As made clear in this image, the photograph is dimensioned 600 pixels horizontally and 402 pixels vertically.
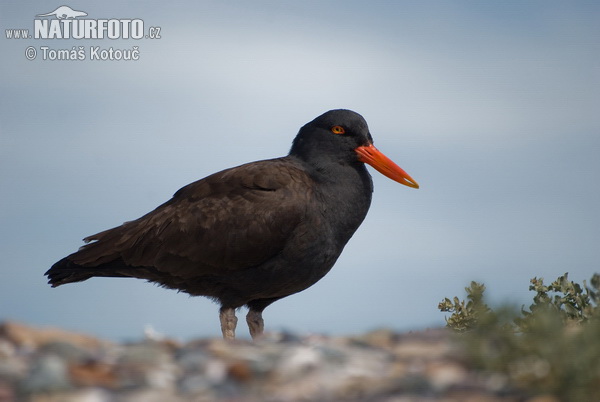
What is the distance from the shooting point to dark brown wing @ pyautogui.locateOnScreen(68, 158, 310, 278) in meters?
7.29

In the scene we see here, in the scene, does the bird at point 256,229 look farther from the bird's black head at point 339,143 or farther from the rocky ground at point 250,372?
the rocky ground at point 250,372

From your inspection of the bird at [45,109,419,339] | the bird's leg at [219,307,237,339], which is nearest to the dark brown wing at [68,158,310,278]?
the bird at [45,109,419,339]

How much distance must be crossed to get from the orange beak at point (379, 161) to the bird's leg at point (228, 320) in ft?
7.50

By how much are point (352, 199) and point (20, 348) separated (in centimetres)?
394

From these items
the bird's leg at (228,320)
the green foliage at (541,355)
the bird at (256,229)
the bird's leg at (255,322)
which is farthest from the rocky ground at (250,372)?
the bird's leg at (255,322)

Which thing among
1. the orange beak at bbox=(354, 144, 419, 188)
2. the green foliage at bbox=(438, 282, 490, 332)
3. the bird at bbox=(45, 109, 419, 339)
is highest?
the orange beak at bbox=(354, 144, 419, 188)

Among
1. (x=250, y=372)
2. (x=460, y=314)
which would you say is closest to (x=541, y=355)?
(x=250, y=372)

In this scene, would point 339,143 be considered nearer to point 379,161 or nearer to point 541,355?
point 379,161

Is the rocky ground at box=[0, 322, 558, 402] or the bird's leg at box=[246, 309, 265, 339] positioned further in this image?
the bird's leg at box=[246, 309, 265, 339]

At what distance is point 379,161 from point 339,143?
523 mm

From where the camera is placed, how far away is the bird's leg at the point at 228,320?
750 cm

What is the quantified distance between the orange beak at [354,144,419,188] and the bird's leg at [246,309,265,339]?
2.12 meters

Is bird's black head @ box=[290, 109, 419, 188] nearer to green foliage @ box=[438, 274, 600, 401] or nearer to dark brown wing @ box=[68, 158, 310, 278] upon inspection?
dark brown wing @ box=[68, 158, 310, 278]

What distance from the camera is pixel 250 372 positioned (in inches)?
164
